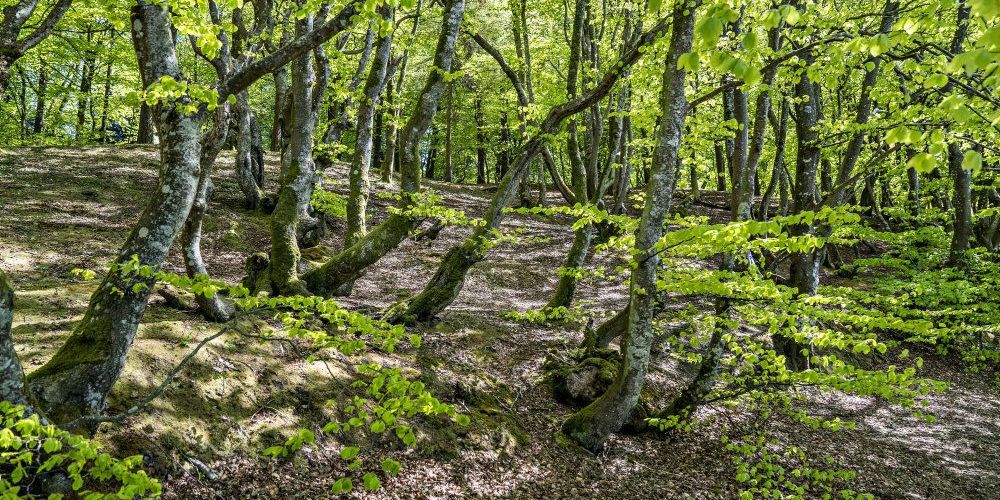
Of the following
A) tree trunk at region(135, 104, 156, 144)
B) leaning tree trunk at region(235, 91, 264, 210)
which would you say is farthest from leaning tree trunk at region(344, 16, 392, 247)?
tree trunk at region(135, 104, 156, 144)

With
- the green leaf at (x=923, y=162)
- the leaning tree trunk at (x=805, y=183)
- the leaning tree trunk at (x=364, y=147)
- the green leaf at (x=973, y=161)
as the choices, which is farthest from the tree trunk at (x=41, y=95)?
the green leaf at (x=973, y=161)

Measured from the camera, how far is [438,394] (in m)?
7.10

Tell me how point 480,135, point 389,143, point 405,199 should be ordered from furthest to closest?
point 480,135 → point 389,143 → point 405,199

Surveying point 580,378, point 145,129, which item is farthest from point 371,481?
A: point 145,129

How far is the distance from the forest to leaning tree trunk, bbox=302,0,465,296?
0.05 metres

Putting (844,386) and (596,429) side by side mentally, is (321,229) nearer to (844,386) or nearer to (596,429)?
(596,429)

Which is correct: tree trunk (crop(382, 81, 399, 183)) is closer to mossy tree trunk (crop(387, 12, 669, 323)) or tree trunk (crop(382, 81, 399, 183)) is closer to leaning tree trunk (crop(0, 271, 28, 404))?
mossy tree trunk (crop(387, 12, 669, 323))

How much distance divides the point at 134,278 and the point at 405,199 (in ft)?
14.6

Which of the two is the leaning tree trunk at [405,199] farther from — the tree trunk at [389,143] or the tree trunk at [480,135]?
the tree trunk at [480,135]

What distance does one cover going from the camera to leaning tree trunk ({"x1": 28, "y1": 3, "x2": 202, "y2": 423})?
12.9 ft

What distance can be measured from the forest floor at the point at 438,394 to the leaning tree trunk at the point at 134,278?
2.02 feet

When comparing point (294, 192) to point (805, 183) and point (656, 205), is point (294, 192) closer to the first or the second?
point (656, 205)

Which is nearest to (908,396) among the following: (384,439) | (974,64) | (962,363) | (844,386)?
(844,386)

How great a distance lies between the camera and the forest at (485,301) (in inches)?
155
